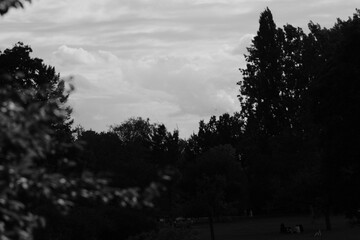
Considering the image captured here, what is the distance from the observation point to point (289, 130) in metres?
81.8

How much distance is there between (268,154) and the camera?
86.8m

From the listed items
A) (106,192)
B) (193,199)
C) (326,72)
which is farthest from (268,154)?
(106,192)

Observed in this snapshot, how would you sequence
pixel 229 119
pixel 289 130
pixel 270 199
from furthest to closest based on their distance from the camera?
1. pixel 229 119
2. pixel 270 199
3. pixel 289 130

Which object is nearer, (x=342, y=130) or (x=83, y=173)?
(x=83, y=173)

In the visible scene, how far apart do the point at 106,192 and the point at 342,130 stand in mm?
31909

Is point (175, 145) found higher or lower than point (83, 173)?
higher

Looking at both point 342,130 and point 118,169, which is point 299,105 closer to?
point 118,169

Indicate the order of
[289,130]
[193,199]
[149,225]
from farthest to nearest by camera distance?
1. [289,130]
2. [193,199]
3. [149,225]

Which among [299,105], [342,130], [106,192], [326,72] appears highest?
[299,105]

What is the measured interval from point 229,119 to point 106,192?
408 ft

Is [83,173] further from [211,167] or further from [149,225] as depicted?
[211,167]

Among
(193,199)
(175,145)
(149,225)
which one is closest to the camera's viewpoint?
(149,225)

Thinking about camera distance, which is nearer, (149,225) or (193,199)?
(149,225)

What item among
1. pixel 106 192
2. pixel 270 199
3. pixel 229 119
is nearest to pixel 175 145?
pixel 229 119
